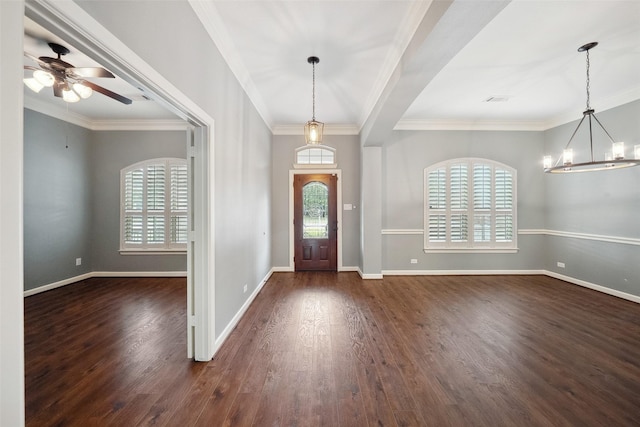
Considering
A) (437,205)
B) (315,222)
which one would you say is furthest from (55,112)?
(437,205)

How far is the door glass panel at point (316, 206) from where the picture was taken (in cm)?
578

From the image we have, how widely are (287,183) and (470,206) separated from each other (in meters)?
3.85

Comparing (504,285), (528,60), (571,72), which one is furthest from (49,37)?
(504,285)

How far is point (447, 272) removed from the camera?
18.0 feet

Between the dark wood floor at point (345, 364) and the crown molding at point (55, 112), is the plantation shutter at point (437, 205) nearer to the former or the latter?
the dark wood floor at point (345, 364)

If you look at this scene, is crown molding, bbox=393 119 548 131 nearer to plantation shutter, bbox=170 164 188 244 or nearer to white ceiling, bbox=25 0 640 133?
white ceiling, bbox=25 0 640 133

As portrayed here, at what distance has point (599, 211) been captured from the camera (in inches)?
175

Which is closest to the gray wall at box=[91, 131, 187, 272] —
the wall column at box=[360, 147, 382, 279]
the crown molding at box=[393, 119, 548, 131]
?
the wall column at box=[360, 147, 382, 279]

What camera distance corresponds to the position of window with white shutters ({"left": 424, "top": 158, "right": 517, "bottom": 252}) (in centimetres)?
547

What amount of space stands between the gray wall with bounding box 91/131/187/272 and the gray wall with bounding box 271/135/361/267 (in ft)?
6.23

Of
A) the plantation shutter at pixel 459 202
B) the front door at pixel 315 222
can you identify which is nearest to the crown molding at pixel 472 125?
the plantation shutter at pixel 459 202
